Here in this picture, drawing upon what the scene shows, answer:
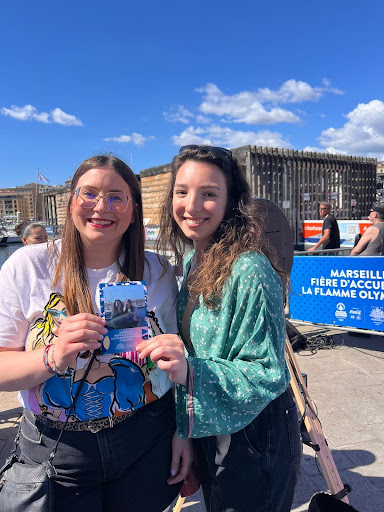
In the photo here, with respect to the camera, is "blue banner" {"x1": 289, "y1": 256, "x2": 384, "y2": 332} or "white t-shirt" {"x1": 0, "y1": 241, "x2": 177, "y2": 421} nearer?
"white t-shirt" {"x1": 0, "y1": 241, "x2": 177, "y2": 421}

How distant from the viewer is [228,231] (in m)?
1.50

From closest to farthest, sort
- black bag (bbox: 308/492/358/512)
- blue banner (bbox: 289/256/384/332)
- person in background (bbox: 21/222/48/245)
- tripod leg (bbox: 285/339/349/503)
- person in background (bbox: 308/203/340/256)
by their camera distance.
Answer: black bag (bbox: 308/492/358/512)
tripod leg (bbox: 285/339/349/503)
person in background (bbox: 21/222/48/245)
blue banner (bbox: 289/256/384/332)
person in background (bbox: 308/203/340/256)

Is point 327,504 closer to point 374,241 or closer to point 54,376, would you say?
point 54,376

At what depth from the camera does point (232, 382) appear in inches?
46.5

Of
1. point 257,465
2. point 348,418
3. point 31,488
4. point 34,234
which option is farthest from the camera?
point 34,234

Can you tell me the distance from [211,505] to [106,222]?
117 cm

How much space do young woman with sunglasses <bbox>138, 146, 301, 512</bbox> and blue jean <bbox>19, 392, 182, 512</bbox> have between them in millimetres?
158

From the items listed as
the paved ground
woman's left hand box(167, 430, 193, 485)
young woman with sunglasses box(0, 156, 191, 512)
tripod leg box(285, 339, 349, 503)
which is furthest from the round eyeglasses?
the paved ground

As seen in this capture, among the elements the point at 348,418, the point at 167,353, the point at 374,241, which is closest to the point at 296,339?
the point at 348,418

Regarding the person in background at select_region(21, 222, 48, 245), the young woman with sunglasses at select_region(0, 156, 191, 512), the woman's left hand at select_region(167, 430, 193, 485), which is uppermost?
the person in background at select_region(21, 222, 48, 245)

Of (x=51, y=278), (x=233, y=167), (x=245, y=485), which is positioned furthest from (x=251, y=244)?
(x=245, y=485)

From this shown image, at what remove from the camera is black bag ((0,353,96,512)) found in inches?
49.1

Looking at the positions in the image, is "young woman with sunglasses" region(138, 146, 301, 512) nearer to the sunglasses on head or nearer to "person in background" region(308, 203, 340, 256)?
the sunglasses on head

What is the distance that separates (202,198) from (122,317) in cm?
60
